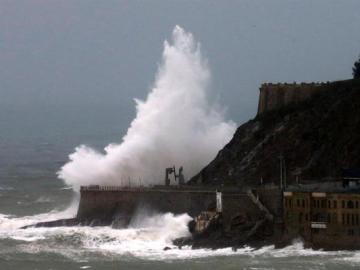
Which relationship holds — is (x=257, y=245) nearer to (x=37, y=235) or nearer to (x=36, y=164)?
(x=37, y=235)

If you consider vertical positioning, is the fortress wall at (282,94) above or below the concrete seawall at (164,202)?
above

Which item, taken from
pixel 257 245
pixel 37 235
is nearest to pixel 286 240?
pixel 257 245

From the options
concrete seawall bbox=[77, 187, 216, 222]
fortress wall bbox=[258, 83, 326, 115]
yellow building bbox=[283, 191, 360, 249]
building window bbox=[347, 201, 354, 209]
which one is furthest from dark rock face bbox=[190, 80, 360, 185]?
building window bbox=[347, 201, 354, 209]

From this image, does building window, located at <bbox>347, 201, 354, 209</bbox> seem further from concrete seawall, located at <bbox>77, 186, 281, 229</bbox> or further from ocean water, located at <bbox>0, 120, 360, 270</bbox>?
concrete seawall, located at <bbox>77, 186, 281, 229</bbox>

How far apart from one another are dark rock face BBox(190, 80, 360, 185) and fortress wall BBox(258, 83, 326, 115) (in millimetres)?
1206

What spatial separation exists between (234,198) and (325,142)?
343 inches

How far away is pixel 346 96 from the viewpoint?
229ft

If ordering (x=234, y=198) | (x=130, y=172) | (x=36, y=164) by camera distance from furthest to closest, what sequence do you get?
(x=36, y=164)
(x=130, y=172)
(x=234, y=198)

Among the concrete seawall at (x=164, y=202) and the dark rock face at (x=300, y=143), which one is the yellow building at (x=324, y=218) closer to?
the concrete seawall at (x=164, y=202)

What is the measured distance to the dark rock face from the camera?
6438 centimetres

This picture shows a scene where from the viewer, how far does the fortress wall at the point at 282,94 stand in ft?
245

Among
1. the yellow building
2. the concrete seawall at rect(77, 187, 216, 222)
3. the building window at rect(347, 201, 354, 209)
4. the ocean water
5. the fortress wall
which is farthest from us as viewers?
the fortress wall

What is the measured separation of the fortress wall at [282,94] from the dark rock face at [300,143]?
121cm

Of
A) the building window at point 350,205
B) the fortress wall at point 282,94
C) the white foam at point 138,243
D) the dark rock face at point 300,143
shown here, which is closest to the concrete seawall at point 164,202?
the white foam at point 138,243
